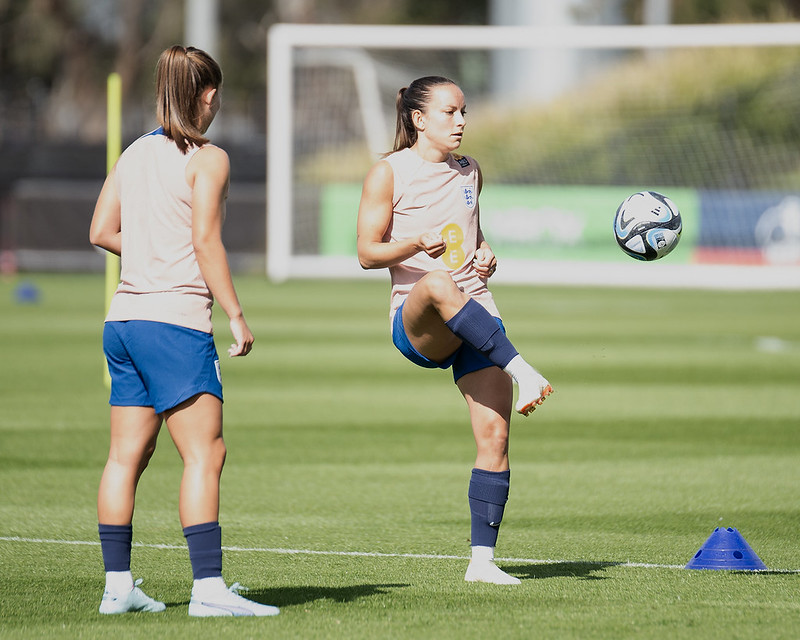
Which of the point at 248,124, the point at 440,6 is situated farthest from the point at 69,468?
the point at 440,6

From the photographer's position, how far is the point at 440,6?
2228 inches

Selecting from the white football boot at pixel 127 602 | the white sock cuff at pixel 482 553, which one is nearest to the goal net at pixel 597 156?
the white sock cuff at pixel 482 553

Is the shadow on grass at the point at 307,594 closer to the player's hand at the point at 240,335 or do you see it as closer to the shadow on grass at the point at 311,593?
the shadow on grass at the point at 311,593

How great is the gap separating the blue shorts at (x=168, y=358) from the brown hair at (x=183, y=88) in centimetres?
61

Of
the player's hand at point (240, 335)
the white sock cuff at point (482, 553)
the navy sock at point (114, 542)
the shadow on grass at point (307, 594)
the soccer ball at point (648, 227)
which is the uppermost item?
the soccer ball at point (648, 227)

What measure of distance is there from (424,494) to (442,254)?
8.54ft

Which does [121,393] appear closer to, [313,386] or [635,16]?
[313,386]

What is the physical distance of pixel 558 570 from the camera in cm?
586

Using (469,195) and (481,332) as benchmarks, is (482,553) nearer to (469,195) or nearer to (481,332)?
(481,332)

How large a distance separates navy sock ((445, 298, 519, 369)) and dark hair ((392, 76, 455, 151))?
810 millimetres

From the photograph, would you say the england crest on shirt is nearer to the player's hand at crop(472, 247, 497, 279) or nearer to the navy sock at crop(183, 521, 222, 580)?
the player's hand at crop(472, 247, 497, 279)

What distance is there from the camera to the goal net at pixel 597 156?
2605 cm

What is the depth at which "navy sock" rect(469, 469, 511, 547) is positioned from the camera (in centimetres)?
559

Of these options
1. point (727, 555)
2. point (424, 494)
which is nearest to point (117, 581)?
point (727, 555)
